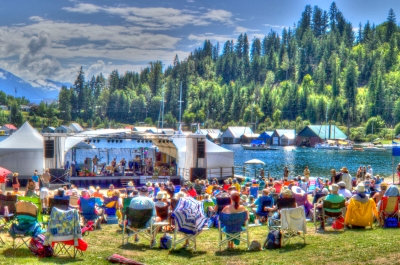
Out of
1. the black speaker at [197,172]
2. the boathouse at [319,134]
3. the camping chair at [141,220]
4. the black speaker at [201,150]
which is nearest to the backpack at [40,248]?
the camping chair at [141,220]

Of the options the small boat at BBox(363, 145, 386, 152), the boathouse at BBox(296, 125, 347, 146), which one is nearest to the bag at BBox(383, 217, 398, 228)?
the small boat at BBox(363, 145, 386, 152)

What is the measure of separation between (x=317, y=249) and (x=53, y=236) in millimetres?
4503

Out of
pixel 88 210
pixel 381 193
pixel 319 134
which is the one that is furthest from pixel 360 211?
pixel 319 134

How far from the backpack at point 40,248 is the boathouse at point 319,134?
104705 millimetres

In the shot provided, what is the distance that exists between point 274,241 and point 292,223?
0.52 metres

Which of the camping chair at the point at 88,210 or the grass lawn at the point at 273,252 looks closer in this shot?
the grass lawn at the point at 273,252

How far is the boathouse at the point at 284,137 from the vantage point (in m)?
117

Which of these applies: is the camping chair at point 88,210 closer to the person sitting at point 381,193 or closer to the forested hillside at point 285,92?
the person sitting at point 381,193

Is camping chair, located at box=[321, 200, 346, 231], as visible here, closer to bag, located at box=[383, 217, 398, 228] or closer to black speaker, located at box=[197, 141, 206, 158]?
bag, located at box=[383, 217, 398, 228]

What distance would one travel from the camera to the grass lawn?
889cm

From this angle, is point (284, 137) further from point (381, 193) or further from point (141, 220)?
point (141, 220)

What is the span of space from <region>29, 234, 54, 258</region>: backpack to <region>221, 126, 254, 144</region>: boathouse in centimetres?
11912

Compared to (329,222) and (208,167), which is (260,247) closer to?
(329,222)

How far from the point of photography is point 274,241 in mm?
9961
